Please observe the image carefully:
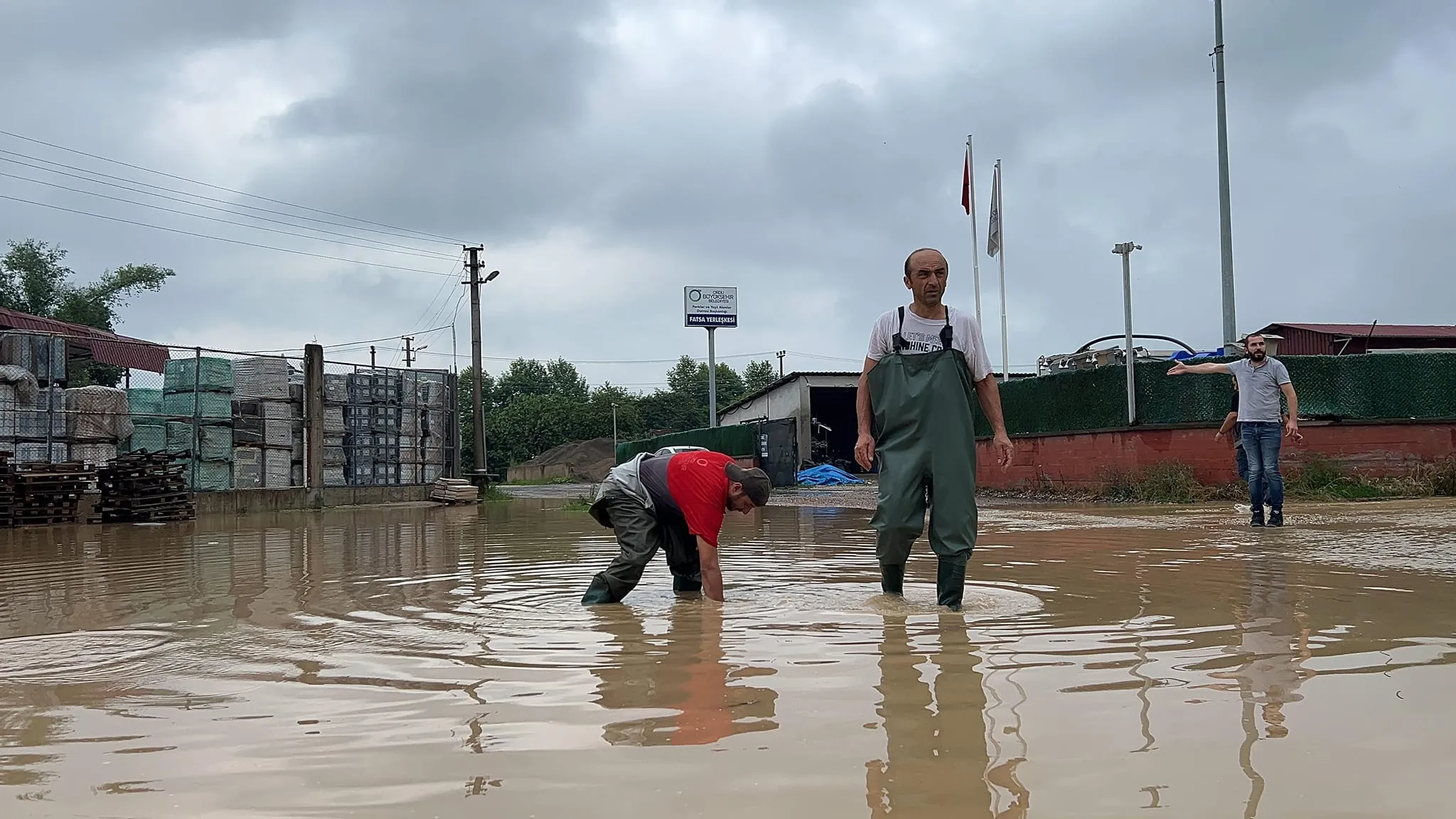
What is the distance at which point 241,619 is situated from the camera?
463cm

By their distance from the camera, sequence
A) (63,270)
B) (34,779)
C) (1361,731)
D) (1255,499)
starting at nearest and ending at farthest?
(34,779), (1361,731), (1255,499), (63,270)

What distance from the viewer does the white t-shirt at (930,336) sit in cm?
468

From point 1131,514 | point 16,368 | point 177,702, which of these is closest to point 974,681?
point 177,702

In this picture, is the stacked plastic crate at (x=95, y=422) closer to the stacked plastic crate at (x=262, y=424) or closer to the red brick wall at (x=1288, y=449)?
the stacked plastic crate at (x=262, y=424)

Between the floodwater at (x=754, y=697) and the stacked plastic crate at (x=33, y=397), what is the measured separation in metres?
12.2

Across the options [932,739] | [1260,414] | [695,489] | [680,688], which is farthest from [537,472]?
[932,739]

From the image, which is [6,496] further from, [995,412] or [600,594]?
[995,412]

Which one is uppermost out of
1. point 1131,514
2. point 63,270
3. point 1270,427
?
point 63,270

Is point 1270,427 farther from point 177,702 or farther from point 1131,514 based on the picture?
point 177,702

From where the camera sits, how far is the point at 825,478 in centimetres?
2812

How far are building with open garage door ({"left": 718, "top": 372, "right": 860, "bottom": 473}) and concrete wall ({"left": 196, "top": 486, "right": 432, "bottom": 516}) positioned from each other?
9.24m

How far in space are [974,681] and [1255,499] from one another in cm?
692

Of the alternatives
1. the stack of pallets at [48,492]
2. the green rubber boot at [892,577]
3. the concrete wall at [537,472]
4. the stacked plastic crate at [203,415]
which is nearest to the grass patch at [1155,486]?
the green rubber boot at [892,577]

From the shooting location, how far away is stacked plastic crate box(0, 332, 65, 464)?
16.2 metres
